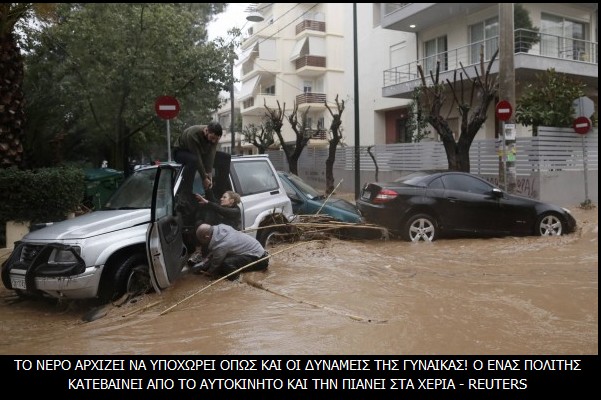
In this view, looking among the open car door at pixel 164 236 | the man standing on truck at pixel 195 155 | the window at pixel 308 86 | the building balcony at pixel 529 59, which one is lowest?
the open car door at pixel 164 236

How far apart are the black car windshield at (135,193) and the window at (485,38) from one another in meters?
15.4

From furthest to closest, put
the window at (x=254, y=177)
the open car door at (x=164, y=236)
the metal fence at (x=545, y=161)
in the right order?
1. the metal fence at (x=545, y=161)
2. the window at (x=254, y=177)
3. the open car door at (x=164, y=236)

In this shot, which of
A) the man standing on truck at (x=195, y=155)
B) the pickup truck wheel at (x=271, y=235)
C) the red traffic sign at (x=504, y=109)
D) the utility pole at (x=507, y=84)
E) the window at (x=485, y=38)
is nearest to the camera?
the man standing on truck at (x=195, y=155)

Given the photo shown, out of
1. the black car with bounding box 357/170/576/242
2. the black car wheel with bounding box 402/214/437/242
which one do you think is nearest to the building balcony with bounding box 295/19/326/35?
the black car with bounding box 357/170/576/242

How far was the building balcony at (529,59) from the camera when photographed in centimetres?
1705

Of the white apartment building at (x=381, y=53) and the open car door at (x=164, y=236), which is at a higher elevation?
the white apartment building at (x=381, y=53)

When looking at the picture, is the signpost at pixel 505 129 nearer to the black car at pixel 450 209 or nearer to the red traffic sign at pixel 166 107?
the black car at pixel 450 209

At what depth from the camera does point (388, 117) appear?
26.0m

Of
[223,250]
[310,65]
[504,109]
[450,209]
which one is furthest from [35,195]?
[310,65]

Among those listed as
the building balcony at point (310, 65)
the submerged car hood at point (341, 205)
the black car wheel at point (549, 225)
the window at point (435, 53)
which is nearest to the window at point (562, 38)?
the window at point (435, 53)

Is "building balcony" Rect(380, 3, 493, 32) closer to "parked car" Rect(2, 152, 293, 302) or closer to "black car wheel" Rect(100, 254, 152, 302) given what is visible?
"parked car" Rect(2, 152, 293, 302)

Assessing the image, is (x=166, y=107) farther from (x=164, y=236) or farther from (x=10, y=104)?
(x=164, y=236)
